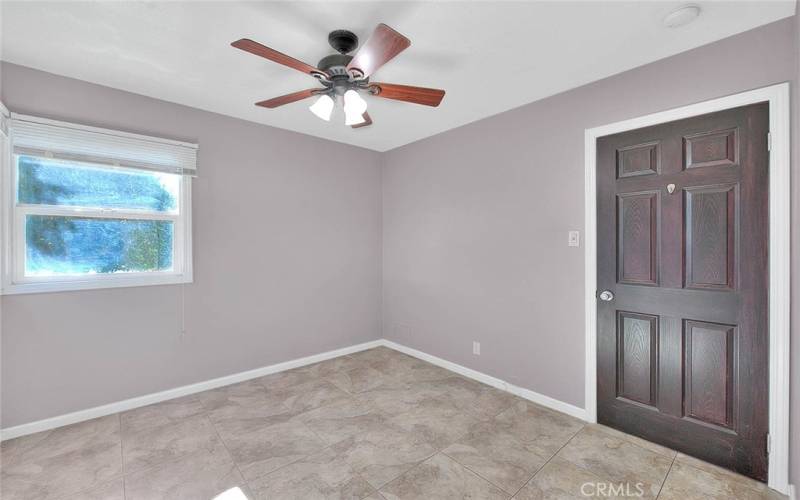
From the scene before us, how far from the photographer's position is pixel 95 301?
8.54ft

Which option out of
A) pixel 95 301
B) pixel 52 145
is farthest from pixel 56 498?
pixel 52 145

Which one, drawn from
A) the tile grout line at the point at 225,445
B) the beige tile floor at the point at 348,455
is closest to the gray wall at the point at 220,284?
the beige tile floor at the point at 348,455

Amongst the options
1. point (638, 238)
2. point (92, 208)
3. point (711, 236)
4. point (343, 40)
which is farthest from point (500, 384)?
point (92, 208)

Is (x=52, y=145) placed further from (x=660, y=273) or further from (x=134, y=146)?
(x=660, y=273)

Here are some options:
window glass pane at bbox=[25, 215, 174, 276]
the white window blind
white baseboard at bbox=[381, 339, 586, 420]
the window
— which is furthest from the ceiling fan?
white baseboard at bbox=[381, 339, 586, 420]

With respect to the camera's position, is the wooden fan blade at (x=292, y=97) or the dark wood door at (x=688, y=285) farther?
the wooden fan blade at (x=292, y=97)

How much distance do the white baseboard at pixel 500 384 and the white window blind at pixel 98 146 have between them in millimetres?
2958

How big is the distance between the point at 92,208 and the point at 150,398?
62.6 inches

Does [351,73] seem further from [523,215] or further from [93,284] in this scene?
[93,284]

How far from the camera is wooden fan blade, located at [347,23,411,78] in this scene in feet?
4.88

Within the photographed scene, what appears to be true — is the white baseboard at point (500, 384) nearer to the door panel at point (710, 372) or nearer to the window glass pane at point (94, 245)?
the door panel at point (710, 372)

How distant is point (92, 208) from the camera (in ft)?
8.55

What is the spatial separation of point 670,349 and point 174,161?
4.00 meters

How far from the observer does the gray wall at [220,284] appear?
2.41m
